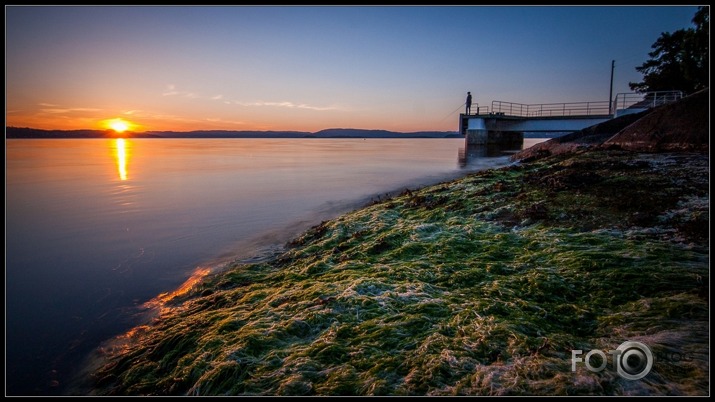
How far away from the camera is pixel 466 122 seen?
46781mm

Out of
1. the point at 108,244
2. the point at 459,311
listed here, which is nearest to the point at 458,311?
the point at 459,311

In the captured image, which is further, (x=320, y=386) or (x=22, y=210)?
(x=22, y=210)

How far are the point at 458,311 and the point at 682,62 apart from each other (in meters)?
44.3

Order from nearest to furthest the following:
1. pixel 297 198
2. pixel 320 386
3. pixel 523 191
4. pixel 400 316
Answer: pixel 320 386
pixel 400 316
pixel 523 191
pixel 297 198

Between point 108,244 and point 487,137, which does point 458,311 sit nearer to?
point 108,244

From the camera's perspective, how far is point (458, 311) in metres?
3.76

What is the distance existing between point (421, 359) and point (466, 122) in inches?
1887

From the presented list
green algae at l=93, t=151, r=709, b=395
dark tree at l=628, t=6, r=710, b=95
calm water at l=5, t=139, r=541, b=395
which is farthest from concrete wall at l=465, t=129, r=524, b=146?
green algae at l=93, t=151, r=709, b=395

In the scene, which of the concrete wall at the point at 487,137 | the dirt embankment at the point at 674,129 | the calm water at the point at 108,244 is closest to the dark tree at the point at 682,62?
the concrete wall at the point at 487,137

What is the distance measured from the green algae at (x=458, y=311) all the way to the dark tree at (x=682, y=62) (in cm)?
3680

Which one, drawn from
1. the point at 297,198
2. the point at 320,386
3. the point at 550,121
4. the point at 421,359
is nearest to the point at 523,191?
the point at 421,359

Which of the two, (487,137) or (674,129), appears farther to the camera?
(487,137)

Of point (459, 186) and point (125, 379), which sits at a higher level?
point (459, 186)

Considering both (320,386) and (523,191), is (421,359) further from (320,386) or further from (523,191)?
(523,191)
